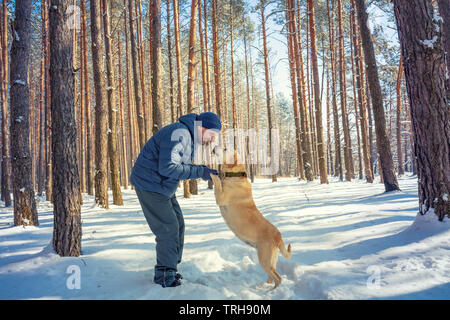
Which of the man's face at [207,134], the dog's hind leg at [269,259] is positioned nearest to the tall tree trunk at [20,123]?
the man's face at [207,134]

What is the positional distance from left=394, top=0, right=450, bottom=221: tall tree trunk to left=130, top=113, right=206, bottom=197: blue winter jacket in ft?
10.4

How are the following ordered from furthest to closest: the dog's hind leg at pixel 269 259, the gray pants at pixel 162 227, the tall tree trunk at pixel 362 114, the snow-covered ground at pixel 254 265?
the tall tree trunk at pixel 362 114 < the gray pants at pixel 162 227 < the dog's hind leg at pixel 269 259 < the snow-covered ground at pixel 254 265

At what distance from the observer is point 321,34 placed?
1847 centimetres

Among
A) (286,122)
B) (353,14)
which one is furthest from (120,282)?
(286,122)

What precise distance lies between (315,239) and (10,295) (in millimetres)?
3777

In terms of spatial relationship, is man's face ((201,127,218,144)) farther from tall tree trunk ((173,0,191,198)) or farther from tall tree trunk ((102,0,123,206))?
tall tree trunk ((173,0,191,198))

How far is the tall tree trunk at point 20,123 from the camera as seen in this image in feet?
18.9

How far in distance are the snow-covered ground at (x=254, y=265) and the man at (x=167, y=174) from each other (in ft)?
0.95

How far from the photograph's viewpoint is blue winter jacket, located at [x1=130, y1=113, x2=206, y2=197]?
2.60 metres

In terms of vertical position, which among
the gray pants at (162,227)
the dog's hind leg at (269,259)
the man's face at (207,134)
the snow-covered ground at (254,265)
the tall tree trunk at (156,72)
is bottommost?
the snow-covered ground at (254,265)

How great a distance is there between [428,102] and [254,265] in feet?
10.7

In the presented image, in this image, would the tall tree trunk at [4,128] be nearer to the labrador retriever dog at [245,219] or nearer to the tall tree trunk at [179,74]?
the tall tree trunk at [179,74]

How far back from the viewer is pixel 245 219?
261 centimetres

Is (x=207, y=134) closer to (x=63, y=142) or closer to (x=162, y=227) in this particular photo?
(x=162, y=227)
